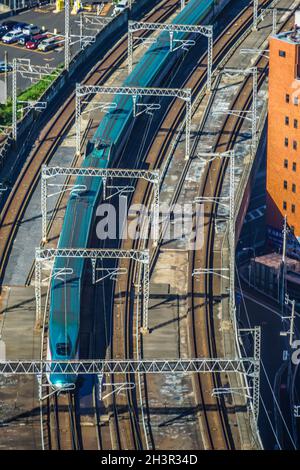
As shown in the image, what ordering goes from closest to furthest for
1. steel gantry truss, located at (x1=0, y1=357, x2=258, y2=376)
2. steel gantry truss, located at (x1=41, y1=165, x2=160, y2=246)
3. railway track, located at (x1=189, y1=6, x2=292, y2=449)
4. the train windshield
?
steel gantry truss, located at (x1=0, y1=357, x2=258, y2=376) < railway track, located at (x1=189, y1=6, x2=292, y2=449) < the train windshield < steel gantry truss, located at (x1=41, y1=165, x2=160, y2=246)

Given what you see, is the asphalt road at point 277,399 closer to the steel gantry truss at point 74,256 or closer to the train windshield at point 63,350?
the steel gantry truss at point 74,256

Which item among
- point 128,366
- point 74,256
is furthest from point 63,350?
point 74,256

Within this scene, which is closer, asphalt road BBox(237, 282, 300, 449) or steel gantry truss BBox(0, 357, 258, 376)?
steel gantry truss BBox(0, 357, 258, 376)

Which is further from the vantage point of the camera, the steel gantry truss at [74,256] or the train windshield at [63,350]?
the steel gantry truss at [74,256]

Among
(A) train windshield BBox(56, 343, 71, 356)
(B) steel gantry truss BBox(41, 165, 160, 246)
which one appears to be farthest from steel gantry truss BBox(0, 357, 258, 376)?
(B) steel gantry truss BBox(41, 165, 160, 246)

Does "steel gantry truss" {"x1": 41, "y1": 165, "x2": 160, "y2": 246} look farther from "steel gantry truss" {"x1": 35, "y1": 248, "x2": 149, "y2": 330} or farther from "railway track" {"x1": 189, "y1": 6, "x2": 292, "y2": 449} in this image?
"steel gantry truss" {"x1": 35, "y1": 248, "x2": 149, "y2": 330}

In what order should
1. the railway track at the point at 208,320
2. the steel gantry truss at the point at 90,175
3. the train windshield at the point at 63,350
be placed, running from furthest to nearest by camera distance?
1. the steel gantry truss at the point at 90,175
2. the train windshield at the point at 63,350
3. the railway track at the point at 208,320

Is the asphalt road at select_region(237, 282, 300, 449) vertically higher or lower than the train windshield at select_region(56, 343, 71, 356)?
lower

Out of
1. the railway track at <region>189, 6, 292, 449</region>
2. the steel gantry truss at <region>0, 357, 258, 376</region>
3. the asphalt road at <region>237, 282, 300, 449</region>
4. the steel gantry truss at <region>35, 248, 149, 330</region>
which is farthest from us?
the asphalt road at <region>237, 282, 300, 449</region>

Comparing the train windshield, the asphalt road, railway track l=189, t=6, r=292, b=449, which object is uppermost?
the train windshield

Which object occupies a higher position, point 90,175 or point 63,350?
point 90,175

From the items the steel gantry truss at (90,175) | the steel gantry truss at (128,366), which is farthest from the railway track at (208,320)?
the steel gantry truss at (90,175)

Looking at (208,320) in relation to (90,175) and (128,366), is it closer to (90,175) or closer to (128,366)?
(128,366)

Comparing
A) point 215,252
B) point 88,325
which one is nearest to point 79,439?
point 88,325
